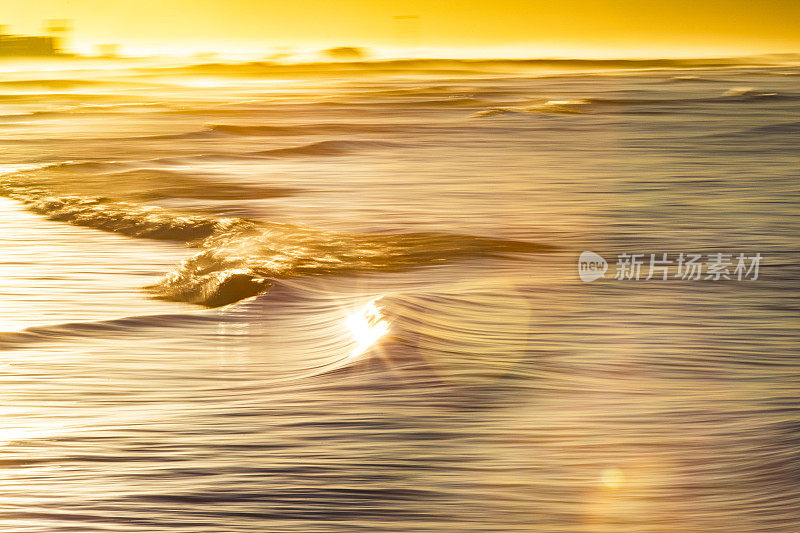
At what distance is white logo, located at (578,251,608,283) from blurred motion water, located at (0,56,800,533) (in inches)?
3.3

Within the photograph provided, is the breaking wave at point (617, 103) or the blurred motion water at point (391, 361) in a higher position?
the breaking wave at point (617, 103)

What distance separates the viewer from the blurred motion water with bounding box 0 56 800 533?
2830mm

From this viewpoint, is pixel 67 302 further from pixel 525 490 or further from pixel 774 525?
pixel 774 525

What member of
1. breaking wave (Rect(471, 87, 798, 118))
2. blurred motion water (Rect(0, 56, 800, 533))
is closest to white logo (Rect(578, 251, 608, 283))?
blurred motion water (Rect(0, 56, 800, 533))

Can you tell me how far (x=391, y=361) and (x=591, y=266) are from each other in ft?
8.44

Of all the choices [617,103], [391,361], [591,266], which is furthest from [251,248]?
[617,103]

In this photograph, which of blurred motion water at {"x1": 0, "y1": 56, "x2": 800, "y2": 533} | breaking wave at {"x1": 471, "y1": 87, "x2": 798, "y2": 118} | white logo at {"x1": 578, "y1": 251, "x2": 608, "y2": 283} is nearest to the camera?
blurred motion water at {"x1": 0, "y1": 56, "x2": 800, "y2": 533}

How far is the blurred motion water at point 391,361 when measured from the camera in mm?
2830

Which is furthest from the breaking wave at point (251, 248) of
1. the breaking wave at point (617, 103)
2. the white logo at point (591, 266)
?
the breaking wave at point (617, 103)

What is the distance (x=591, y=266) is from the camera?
20.3 feet

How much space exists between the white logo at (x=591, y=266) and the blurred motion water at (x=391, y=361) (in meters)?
0.08

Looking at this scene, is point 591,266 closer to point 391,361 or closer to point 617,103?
point 391,361

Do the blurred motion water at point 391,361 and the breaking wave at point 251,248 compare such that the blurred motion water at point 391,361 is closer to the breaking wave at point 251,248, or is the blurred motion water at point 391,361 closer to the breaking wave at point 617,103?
the breaking wave at point 251,248

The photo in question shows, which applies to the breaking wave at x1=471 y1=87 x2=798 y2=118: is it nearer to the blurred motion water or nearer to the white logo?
the blurred motion water
